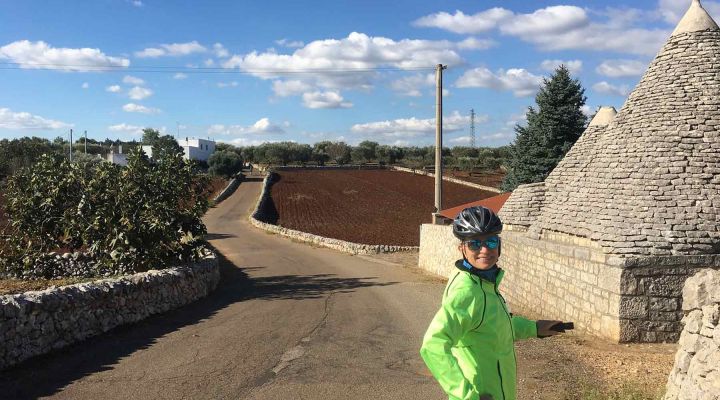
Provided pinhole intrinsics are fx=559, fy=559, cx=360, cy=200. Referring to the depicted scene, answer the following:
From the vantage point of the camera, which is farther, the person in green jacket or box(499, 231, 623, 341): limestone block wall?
box(499, 231, 623, 341): limestone block wall

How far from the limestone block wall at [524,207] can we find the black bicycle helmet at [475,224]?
35.9ft

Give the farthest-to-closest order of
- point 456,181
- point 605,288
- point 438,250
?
point 456,181
point 438,250
point 605,288

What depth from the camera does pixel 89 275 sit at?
666 inches

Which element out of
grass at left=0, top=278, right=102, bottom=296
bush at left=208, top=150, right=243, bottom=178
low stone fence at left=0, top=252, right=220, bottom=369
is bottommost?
grass at left=0, top=278, right=102, bottom=296

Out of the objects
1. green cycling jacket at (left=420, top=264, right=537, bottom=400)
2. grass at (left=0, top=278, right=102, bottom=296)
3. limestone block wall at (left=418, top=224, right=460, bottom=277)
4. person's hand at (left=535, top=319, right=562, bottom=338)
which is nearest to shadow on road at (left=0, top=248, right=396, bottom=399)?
limestone block wall at (left=418, top=224, right=460, bottom=277)

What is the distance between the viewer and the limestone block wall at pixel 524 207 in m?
13.9

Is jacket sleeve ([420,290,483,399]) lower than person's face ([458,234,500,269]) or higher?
lower

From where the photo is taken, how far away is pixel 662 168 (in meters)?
9.68

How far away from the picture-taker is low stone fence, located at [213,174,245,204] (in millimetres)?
50459

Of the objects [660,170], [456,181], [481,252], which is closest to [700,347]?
[481,252]

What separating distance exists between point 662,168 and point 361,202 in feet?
128

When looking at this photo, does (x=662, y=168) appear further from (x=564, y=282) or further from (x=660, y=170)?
(x=564, y=282)

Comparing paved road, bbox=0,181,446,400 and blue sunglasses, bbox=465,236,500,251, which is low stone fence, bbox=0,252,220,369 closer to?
paved road, bbox=0,181,446,400

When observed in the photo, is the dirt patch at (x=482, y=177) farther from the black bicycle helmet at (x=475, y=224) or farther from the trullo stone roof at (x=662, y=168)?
the black bicycle helmet at (x=475, y=224)
